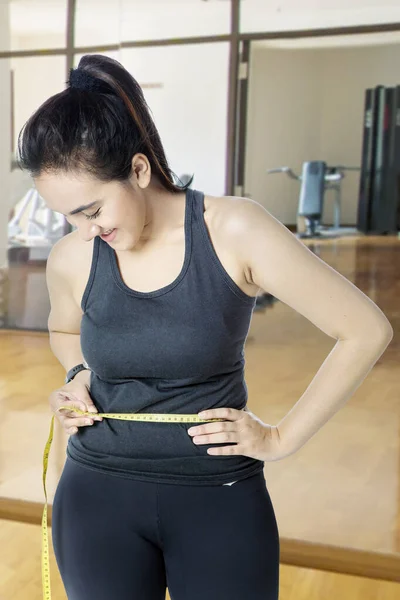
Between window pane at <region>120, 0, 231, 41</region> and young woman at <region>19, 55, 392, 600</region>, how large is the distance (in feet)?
17.4

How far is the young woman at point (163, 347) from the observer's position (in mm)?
971

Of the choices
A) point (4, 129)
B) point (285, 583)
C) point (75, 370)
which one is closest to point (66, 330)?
point (75, 370)

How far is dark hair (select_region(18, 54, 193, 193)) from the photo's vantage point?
3.07 ft

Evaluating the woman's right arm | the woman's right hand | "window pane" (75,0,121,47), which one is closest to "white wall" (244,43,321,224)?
"window pane" (75,0,121,47)

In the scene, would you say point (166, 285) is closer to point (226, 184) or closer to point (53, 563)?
point (53, 563)

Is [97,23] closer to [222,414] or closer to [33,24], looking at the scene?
[33,24]

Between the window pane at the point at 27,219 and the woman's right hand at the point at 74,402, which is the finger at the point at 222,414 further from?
the window pane at the point at 27,219

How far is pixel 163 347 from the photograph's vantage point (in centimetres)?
100

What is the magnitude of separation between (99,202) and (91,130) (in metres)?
0.09

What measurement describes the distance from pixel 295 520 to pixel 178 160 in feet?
13.3

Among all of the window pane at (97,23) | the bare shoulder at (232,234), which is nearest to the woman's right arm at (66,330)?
the bare shoulder at (232,234)

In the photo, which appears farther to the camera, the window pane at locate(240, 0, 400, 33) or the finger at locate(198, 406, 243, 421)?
the window pane at locate(240, 0, 400, 33)

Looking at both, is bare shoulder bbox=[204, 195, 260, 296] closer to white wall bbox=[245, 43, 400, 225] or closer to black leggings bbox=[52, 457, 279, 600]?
black leggings bbox=[52, 457, 279, 600]

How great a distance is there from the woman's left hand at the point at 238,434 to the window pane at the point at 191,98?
16.7 ft
